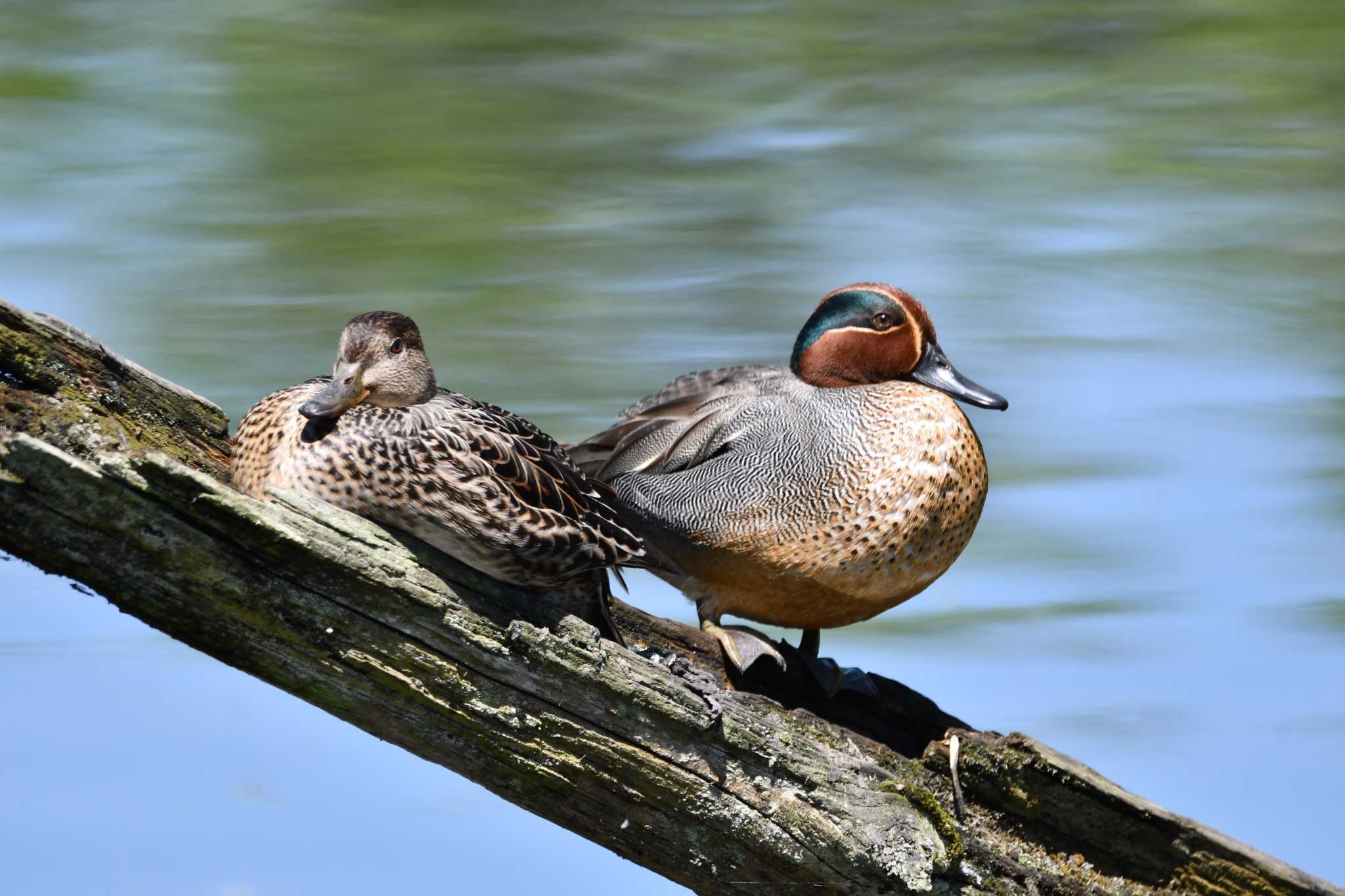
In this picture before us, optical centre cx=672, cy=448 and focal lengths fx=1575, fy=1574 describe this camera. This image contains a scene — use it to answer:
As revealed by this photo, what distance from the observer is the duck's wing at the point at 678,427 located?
264 centimetres

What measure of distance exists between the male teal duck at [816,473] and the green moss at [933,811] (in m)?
0.40

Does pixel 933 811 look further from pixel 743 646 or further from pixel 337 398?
pixel 337 398

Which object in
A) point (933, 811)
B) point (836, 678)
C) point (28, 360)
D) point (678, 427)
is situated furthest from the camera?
point (678, 427)

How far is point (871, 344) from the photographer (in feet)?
8.86

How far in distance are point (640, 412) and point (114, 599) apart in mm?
1163

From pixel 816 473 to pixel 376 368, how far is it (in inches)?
31.5

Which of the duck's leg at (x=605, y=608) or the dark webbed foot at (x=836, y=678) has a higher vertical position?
the duck's leg at (x=605, y=608)

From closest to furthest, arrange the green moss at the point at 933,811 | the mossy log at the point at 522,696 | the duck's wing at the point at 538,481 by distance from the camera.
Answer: the mossy log at the point at 522,696 < the duck's wing at the point at 538,481 < the green moss at the point at 933,811

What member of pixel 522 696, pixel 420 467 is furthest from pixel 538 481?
pixel 522 696

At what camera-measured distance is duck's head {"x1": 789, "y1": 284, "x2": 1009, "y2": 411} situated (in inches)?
106

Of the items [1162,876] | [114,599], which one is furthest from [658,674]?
[1162,876]

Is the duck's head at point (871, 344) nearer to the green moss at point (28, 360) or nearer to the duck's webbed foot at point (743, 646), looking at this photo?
the duck's webbed foot at point (743, 646)

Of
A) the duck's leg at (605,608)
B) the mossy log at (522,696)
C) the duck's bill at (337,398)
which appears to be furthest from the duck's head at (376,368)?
the duck's leg at (605,608)

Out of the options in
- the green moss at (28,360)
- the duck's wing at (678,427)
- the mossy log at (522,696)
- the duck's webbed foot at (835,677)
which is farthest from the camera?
the duck's wing at (678,427)
